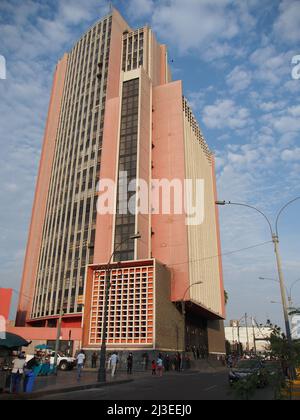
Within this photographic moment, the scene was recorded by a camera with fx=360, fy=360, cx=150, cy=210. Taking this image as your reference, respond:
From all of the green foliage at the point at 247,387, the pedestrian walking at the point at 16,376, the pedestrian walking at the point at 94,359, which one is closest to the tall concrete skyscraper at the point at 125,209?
the pedestrian walking at the point at 94,359

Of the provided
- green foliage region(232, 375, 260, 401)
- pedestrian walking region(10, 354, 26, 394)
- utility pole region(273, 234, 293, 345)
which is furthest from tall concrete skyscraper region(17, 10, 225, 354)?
green foliage region(232, 375, 260, 401)

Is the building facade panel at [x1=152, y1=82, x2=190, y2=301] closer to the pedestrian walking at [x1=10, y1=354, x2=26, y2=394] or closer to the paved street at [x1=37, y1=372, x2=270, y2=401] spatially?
the paved street at [x1=37, y1=372, x2=270, y2=401]

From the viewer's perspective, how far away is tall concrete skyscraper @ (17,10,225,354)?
136ft

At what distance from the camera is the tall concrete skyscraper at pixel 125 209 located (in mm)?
41406

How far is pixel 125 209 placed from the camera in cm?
4825

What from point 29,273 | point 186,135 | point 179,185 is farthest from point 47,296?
point 186,135

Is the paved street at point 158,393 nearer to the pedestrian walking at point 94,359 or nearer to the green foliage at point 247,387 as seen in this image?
the green foliage at point 247,387

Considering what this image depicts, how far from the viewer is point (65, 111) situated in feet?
236

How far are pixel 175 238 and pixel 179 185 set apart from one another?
782 centimetres

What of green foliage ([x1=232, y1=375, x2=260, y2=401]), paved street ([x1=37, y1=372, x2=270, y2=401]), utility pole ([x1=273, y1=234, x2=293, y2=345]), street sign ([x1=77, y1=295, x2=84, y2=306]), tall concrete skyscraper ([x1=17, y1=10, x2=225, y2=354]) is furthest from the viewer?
street sign ([x1=77, y1=295, x2=84, y2=306])

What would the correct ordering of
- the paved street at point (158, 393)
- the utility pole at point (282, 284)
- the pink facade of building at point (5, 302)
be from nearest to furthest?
the paved street at point (158, 393) < the utility pole at point (282, 284) < the pink facade of building at point (5, 302)

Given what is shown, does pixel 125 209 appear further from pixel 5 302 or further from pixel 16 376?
pixel 16 376
